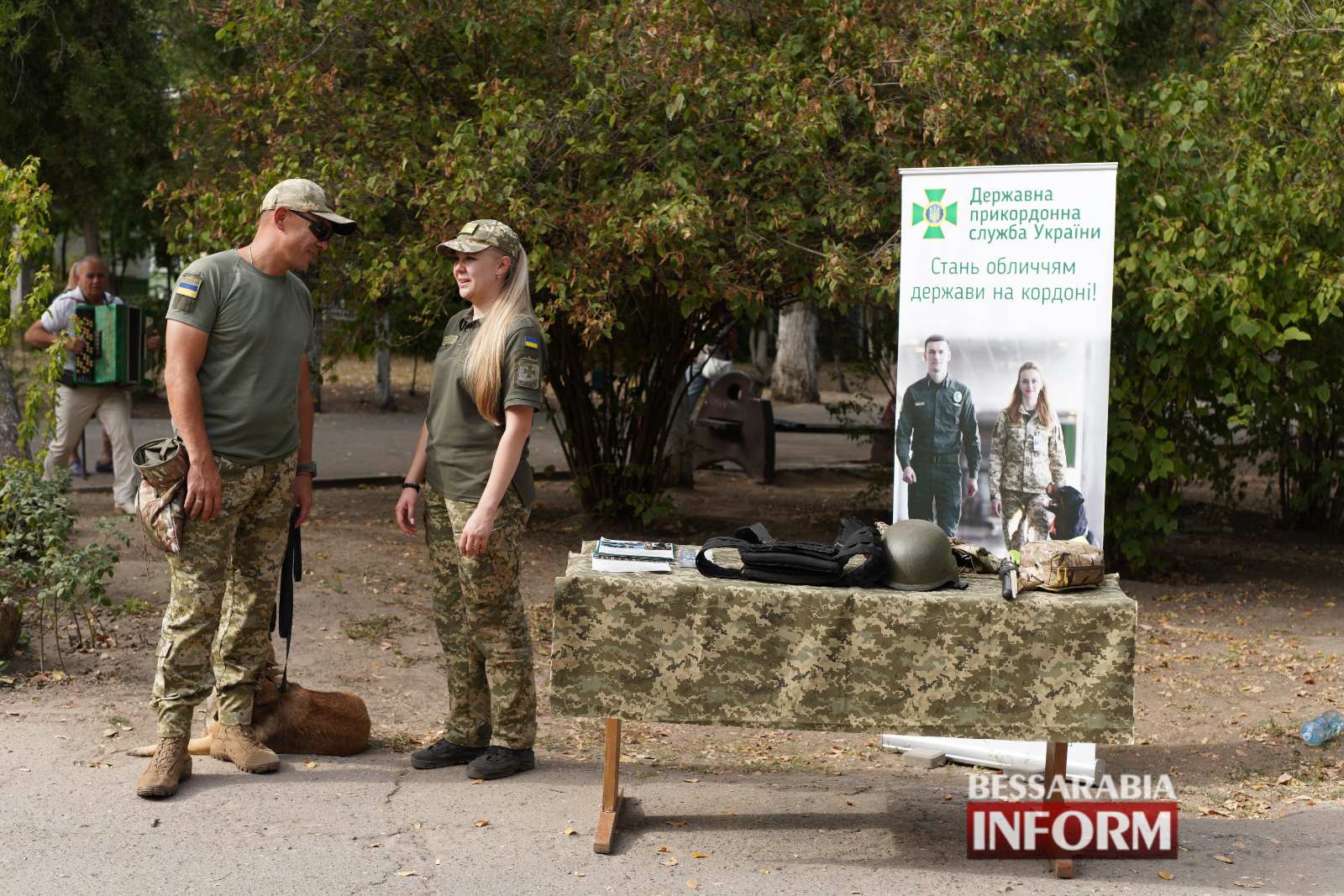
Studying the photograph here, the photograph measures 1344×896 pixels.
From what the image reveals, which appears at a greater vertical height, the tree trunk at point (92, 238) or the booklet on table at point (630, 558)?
the tree trunk at point (92, 238)

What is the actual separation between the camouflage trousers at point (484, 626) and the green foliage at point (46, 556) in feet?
7.30

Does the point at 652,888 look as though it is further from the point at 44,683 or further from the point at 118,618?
the point at 118,618

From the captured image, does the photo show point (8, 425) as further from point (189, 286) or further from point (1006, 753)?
point (1006, 753)

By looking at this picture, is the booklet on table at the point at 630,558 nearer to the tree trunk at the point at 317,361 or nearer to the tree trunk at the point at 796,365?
the tree trunk at the point at 317,361

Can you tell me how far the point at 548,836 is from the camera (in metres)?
4.68

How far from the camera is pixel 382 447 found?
55.1ft

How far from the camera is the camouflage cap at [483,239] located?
4953mm

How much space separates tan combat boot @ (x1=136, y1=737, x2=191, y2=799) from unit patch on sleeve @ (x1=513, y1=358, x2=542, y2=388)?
1713 mm

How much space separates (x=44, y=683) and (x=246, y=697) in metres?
1.76

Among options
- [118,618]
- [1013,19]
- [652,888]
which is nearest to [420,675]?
[118,618]

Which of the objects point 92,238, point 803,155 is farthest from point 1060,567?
point 92,238

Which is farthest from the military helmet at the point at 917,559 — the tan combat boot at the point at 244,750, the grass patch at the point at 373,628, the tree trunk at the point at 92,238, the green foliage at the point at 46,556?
the tree trunk at the point at 92,238

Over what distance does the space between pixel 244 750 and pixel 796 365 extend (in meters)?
23.0

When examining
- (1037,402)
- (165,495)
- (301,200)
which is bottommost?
(165,495)
